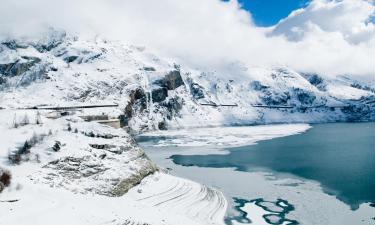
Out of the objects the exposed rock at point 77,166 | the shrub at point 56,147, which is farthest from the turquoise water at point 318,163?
the shrub at point 56,147

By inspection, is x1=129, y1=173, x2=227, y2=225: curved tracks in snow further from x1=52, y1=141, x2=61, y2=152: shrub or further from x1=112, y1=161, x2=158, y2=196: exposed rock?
x1=52, y1=141, x2=61, y2=152: shrub

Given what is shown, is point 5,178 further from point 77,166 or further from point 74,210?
point 77,166

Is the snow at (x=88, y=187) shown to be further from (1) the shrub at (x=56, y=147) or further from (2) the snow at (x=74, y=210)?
(1) the shrub at (x=56, y=147)

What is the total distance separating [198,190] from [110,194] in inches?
645

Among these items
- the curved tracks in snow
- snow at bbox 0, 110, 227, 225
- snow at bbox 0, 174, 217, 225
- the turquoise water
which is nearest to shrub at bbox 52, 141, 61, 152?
snow at bbox 0, 110, 227, 225

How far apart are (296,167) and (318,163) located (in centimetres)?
905

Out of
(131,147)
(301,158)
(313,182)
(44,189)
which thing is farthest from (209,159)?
(44,189)

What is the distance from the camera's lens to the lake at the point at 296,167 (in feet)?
243

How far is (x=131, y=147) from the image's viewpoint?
250 feet

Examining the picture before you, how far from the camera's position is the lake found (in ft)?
243

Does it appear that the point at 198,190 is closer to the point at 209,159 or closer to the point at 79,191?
the point at 79,191

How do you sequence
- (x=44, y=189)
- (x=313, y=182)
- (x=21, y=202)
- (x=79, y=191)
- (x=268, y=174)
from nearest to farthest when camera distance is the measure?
1. (x=21, y=202)
2. (x=44, y=189)
3. (x=79, y=191)
4. (x=313, y=182)
5. (x=268, y=174)

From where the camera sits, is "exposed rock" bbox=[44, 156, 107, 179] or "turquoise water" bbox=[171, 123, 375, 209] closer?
"exposed rock" bbox=[44, 156, 107, 179]

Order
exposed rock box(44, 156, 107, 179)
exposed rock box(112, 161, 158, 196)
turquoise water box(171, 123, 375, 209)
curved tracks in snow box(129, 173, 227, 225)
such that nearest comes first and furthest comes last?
curved tracks in snow box(129, 173, 227, 225) → exposed rock box(44, 156, 107, 179) → exposed rock box(112, 161, 158, 196) → turquoise water box(171, 123, 375, 209)
